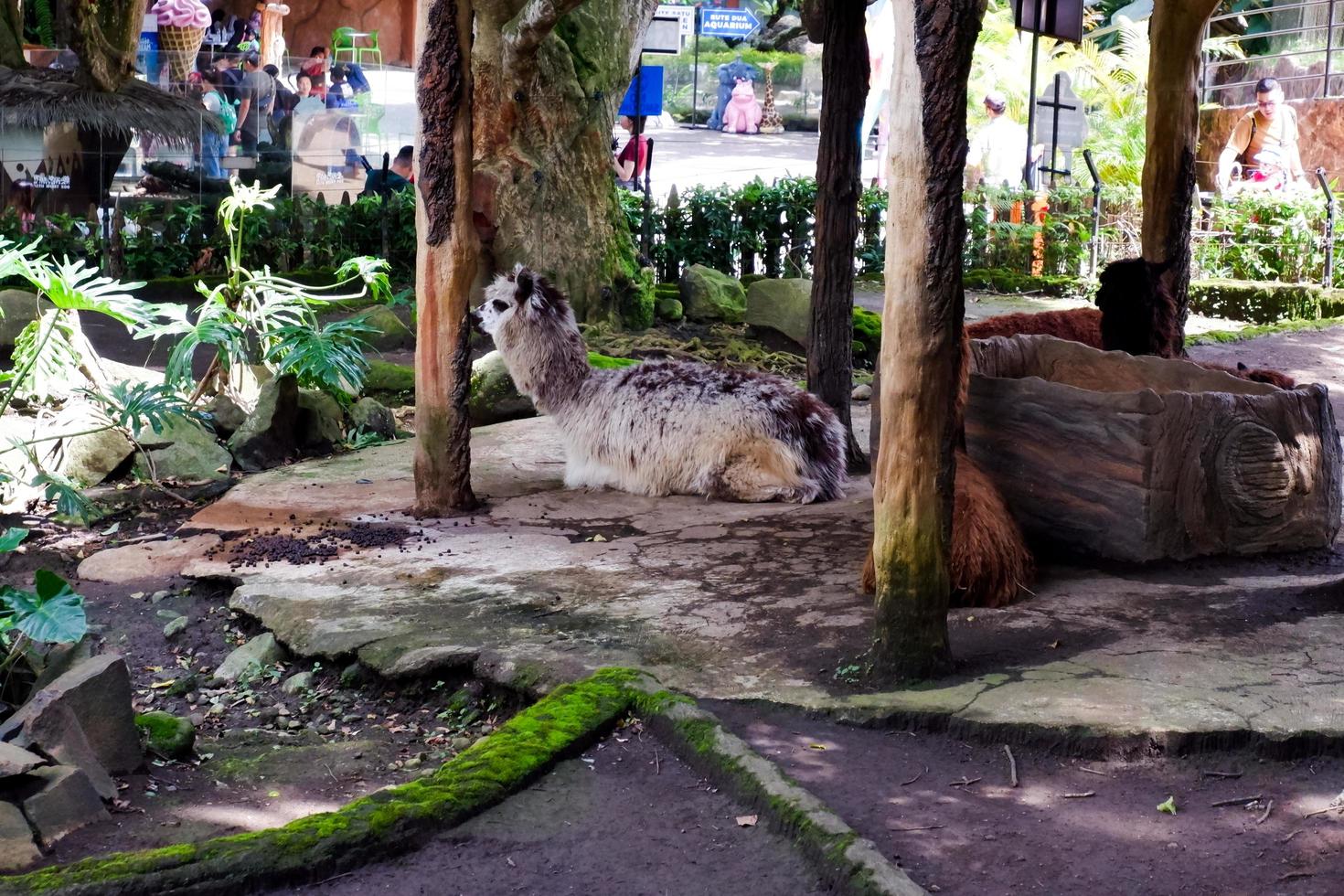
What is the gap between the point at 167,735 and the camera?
437cm

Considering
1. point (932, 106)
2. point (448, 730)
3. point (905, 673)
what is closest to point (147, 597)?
point (448, 730)

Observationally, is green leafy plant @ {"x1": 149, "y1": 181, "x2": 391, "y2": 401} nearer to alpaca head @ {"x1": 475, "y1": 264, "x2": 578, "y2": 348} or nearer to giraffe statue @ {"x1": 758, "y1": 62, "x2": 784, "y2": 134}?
alpaca head @ {"x1": 475, "y1": 264, "x2": 578, "y2": 348}

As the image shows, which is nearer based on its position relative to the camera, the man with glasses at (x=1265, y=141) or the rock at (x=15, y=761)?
the rock at (x=15, y=761)

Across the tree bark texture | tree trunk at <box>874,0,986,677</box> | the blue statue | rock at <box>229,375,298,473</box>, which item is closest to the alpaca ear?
rock at <box>229,375,298,473</box>

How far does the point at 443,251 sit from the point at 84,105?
8325 mm

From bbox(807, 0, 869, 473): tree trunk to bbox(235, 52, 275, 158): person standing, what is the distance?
9169 mm

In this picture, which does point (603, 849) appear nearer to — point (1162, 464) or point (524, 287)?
point (1162, 464)

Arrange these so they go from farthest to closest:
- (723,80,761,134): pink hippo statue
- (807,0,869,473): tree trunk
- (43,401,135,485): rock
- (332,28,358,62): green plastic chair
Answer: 1. (723,80,761,134): pink hippo statue
2. (332,28,358,62): green plastic chair
3. (43,401,135,485): rock
4. (807,0,869,473): tree trunk

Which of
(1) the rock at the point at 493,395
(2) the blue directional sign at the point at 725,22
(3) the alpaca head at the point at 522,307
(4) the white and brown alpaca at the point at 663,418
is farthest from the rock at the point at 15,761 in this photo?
(2) the blue directional sign at the point at 725,22

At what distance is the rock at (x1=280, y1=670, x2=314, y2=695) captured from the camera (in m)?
5.22

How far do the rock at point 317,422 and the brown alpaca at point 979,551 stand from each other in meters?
4.64

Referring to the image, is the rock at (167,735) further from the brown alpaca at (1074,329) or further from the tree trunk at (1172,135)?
the tree trunk at (1172,135)

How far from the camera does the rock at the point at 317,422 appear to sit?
8945 mm

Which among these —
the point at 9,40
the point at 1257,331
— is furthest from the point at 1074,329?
the point at 9,40
